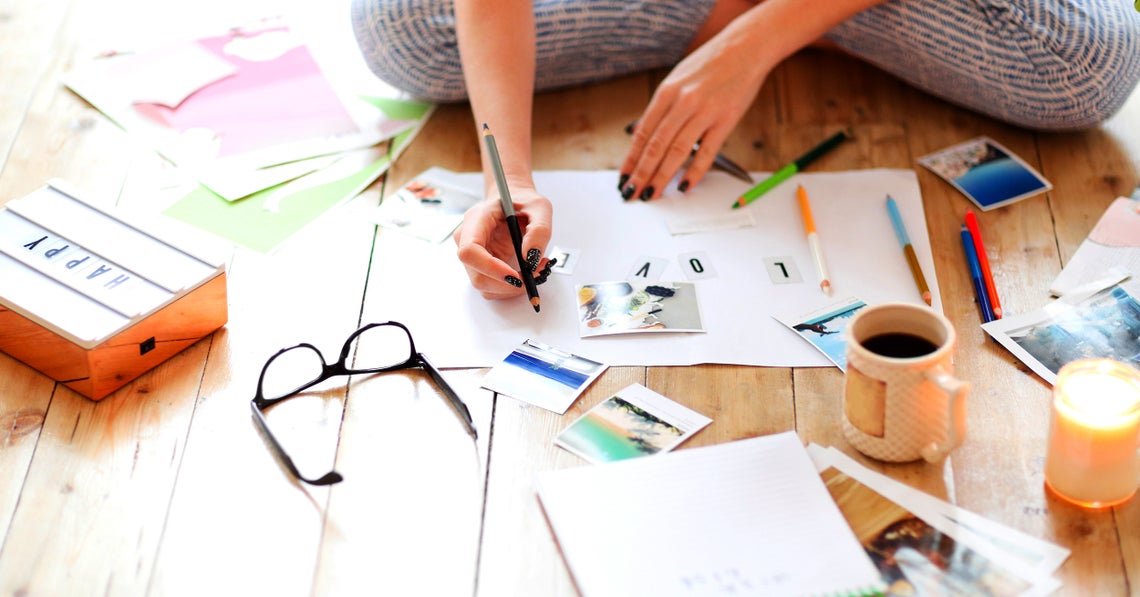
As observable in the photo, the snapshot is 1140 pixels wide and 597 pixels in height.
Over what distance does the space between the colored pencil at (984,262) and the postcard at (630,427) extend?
0.41 meters

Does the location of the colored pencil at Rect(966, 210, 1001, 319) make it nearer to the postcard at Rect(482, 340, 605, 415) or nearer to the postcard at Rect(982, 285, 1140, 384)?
the postcard at Rect(982, 285, 1140, 384)

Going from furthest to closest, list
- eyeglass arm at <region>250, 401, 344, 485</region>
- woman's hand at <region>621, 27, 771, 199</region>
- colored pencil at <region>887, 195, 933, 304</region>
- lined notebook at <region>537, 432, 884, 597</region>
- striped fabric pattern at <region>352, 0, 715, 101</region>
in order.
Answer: striped fabric pattern at <region>352, 0, 715, 101</region> < woman's hand at <region>621, 27, 771, 199</region> < colored pencil at <region>887, 195, 933, 304</region> < eyeglass arm at <region>250, 401, 344, 485</region> < lined notebook at <region>537, 432, 884, 597</region>

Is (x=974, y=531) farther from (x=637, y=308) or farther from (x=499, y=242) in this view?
(x=499, y=242)

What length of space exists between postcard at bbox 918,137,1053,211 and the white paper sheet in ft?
0.20

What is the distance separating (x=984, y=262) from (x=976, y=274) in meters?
0.03

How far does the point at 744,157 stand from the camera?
166 centimetres

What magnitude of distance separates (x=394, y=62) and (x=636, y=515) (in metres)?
0.98

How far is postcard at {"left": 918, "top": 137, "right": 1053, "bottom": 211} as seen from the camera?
1542 mm

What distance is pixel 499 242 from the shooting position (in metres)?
1.39

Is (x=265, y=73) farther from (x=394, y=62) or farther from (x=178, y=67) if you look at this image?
(x=394, y=62)

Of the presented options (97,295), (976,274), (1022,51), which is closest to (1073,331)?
(976,274)

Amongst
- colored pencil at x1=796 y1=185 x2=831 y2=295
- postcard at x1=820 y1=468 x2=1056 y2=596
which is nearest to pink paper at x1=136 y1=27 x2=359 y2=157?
colored pencil at x1=796 y1=185 x2=831 y2=295

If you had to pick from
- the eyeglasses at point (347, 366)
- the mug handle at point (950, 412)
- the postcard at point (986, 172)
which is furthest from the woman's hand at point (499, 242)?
the postcard at point (986, 172)

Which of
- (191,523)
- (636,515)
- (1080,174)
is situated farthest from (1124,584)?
(191,523)
